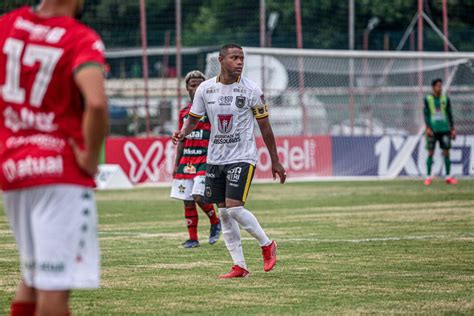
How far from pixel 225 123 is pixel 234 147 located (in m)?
0.26

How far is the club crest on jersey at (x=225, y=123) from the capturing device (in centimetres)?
1046

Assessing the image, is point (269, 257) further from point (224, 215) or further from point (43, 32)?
point (43, 32)

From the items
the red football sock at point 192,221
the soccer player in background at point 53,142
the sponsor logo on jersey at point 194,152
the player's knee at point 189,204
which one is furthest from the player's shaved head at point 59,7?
the sponsor logo on jersey at point 194,152

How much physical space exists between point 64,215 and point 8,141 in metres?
0.51

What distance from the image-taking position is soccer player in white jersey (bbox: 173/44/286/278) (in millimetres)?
10289

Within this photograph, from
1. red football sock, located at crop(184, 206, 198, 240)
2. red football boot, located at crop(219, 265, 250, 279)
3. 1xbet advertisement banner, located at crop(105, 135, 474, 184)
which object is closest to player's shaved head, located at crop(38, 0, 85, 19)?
red football boot, located at crop(219, 265, 250, 279)

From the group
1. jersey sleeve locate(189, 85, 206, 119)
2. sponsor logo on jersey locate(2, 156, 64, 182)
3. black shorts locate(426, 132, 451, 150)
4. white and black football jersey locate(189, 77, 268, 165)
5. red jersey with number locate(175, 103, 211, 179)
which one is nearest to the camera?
sponsor logo on jersey locate(2, 156, 64, 182)

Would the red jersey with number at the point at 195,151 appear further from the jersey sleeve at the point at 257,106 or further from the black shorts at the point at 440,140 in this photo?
the black shorts at the point at 440,140

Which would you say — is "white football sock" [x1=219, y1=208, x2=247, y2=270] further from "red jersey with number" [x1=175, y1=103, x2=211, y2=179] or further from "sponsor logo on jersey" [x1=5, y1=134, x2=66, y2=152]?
"sponsor logo on jersey" [x1=5, y1=134, x2=66, y2=152]

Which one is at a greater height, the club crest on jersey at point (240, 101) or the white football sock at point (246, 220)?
the club crest on jersey at point (240, 101)

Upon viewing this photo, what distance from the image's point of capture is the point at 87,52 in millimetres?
5156

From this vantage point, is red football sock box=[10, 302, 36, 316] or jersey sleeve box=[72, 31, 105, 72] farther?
red football sock box=[10, 302, 36, 316]

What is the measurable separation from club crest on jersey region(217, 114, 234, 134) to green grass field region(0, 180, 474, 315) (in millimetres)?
1429

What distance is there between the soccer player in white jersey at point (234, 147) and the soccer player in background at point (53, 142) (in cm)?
502
